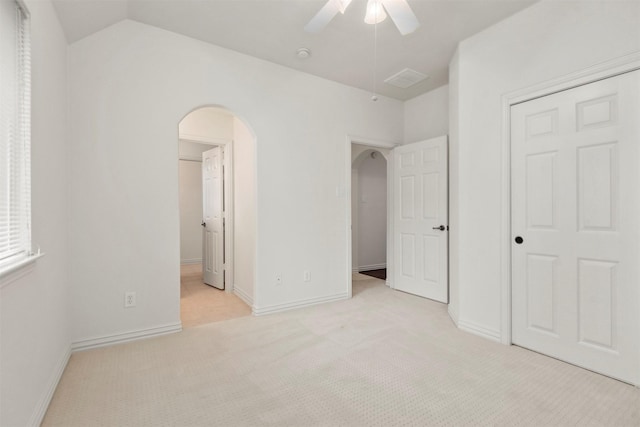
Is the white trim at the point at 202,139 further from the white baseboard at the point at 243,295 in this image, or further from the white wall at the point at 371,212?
the white wall at the point at 371,212

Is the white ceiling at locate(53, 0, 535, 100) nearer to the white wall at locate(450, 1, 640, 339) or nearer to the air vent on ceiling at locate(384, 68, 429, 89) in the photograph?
the air vent on ceiling at locate(384, 68, 429, 89)

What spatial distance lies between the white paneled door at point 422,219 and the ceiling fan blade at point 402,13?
6.53 ft

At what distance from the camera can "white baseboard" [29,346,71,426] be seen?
4.90 feet

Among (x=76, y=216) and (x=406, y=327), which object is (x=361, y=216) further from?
(x=76, y=216)

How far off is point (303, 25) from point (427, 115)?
→ 2.15m

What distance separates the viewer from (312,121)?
348 centimetres

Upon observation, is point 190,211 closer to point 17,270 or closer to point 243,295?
point 243,295

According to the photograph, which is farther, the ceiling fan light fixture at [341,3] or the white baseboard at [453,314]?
the white baseboard at [453,314]

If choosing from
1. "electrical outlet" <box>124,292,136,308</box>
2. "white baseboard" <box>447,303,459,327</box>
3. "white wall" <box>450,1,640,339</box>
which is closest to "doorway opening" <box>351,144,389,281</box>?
"white baseboard" <box>447,303,459,327</box>

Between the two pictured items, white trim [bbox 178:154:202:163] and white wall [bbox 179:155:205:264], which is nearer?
white trim [bbox 178:154:202:163]

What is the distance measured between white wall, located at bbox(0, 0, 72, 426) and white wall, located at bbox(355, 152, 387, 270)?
4.24 m

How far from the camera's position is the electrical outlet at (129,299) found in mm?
2506

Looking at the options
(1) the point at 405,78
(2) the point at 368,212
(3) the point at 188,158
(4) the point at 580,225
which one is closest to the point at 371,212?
(2) the point at 368,212

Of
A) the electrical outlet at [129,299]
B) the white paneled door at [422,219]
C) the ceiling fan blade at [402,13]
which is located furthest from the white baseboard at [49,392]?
the white paneled door at [422,219]
